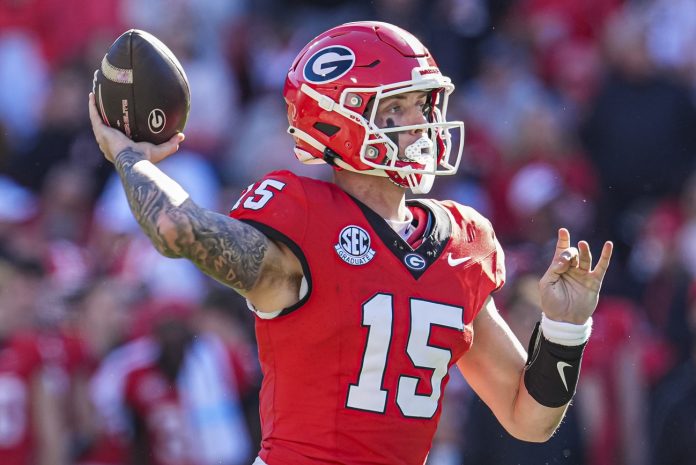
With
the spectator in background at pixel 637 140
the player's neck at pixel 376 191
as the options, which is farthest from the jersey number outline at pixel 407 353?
the spectator in background at pixel 637 140

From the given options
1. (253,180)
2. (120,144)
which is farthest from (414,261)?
(253,180)

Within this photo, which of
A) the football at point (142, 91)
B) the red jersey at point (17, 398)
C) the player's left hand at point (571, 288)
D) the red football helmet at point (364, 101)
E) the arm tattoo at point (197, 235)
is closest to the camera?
the arm tattoo at point (197, 235)

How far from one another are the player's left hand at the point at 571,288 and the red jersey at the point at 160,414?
142 inches

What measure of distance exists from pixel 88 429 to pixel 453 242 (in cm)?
395

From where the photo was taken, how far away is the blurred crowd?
7080 millimetres

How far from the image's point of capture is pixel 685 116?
9.02 metres

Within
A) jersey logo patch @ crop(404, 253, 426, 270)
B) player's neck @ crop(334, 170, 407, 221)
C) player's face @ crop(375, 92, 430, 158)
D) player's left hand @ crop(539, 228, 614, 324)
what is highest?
player's face @ crop(375, 92, 430, 158)

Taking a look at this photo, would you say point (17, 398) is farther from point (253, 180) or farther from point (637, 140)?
point (637, 140)

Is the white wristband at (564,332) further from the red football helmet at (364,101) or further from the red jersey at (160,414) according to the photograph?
the red jersey at (160,414)

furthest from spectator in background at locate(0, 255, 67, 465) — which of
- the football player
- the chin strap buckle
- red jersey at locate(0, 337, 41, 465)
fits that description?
the chin strap buckle

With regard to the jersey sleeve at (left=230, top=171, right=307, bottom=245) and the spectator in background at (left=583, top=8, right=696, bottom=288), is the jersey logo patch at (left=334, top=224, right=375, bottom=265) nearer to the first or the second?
the jersey sleeve at (left=230, top=171, right=307, bottom=245)

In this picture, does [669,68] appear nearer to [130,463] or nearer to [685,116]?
[685,116]

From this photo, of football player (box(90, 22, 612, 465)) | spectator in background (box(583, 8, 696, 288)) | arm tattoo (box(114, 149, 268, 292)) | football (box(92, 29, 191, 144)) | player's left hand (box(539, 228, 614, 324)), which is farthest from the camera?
spectator in background (box(583, 8, 696, 288))

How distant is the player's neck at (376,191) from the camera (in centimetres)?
379
